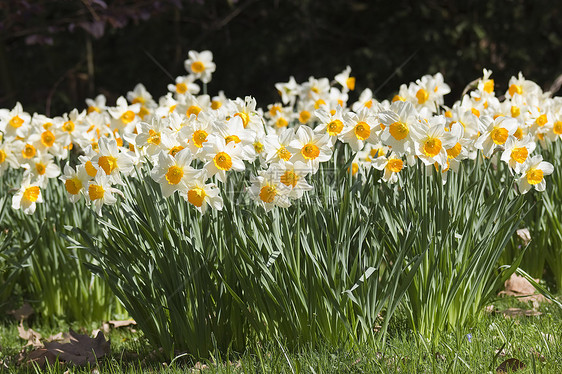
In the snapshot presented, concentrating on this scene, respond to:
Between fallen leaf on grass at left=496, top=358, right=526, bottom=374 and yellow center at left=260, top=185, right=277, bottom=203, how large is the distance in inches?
33.9

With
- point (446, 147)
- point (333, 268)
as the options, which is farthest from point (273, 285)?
point (446, 147)

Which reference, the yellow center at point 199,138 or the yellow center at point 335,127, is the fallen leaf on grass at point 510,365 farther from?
the yellow center at point 199,138

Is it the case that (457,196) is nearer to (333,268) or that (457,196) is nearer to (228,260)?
(333,268)

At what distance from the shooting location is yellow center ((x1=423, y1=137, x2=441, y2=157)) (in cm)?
214

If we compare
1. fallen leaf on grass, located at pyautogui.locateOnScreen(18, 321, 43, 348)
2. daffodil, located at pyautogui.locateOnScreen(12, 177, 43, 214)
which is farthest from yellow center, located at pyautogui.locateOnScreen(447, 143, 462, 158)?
fallen leaf on grass, located at pyautogui.locateOnScreen(18, 321, 43, 348)

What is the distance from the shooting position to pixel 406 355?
82.7 inches

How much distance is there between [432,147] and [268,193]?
1.84 feet

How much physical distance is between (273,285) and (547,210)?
142 centimetres

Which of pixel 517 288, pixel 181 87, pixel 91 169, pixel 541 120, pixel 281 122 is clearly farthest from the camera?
pixel 181 87

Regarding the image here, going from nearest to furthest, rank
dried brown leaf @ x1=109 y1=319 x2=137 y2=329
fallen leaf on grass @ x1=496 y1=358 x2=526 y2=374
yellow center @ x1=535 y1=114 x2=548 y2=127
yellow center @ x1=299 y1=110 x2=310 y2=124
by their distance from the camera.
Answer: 1. fallen leaf on grass @ x1=496 y1=358 x2=526 y2=374
2. yellow center @ x1=535 y1=114 x2=548 y2=127
3. dried brown leaf @ x1=109 y1=319 x2=137 y2=329
4. yellow center @ x1=299 y1=110 x2=310 y2=124

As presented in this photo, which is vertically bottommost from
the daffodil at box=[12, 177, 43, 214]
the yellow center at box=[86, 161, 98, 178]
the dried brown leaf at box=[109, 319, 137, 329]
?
the dried brown leaf at box=[109, 319, 137, 329]

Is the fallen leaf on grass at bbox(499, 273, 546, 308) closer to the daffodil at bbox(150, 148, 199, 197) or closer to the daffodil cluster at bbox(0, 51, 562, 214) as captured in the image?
the daffodil cluster at bbox(0, 51, 562, 214)

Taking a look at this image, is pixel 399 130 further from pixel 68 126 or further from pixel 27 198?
pixel 68 126

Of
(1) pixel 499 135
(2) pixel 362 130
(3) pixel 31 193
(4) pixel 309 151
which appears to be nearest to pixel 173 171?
(4) pixel 309 151
